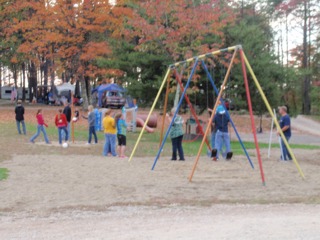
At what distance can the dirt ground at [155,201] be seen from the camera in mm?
7594

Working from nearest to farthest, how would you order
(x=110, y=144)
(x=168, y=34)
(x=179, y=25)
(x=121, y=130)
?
(x=121, y=130), (x=110, y=144), (x=168, y=34), (x=179, y=25)

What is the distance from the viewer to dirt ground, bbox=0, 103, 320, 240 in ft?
24.9

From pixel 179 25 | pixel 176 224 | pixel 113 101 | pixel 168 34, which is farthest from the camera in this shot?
pixel 113 101

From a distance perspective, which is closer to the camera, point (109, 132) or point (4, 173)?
point (4, 173)

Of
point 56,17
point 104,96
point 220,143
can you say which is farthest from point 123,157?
point 104,96

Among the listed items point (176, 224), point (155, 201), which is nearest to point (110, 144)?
point (155, 201)

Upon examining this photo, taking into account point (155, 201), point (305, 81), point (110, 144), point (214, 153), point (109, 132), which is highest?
point (305, 81)

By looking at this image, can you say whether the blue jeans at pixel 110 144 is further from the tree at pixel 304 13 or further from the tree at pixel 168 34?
the tree at pixel 304 13

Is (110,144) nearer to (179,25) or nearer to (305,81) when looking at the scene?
(179,25)

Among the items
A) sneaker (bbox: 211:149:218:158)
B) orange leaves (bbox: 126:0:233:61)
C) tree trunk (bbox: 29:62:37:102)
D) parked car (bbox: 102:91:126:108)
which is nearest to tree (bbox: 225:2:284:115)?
orange leaves (bbox: 126:0:233:61)

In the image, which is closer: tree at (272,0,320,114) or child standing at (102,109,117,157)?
child standing at (102,109,117,157)

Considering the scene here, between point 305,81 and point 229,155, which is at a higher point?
point 305,81

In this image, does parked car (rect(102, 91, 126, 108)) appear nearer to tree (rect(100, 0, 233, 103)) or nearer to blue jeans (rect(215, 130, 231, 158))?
tree (rect(100, 0, 233, 103))

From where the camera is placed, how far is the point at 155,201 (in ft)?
32.8
